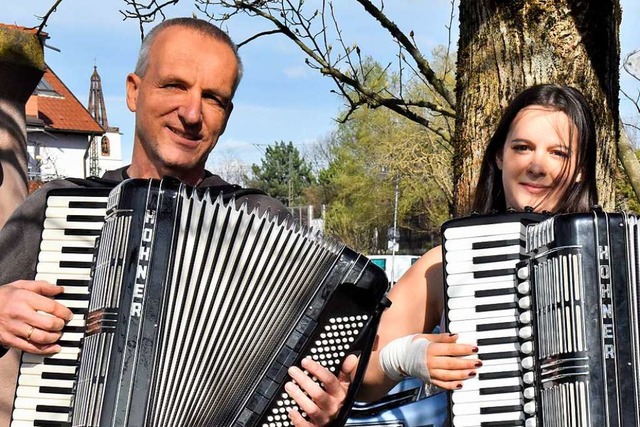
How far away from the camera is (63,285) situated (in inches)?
98.3

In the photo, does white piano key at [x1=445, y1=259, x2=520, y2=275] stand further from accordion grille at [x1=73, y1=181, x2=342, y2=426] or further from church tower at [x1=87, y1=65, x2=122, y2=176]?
church tower at [x1=87, y1=65, x2=122, y2=176]

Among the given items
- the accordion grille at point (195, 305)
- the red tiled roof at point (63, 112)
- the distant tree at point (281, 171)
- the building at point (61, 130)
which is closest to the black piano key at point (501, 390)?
the accordion grille at point (195, 305)

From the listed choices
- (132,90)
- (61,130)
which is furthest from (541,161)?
(61,130)

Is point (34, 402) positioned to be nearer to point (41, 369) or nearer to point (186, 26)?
point (41, 369)

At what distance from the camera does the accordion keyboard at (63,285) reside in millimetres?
2434

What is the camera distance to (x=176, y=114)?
2797 mm

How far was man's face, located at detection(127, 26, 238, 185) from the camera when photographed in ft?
9.14

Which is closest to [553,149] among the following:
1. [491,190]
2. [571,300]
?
[491,190]

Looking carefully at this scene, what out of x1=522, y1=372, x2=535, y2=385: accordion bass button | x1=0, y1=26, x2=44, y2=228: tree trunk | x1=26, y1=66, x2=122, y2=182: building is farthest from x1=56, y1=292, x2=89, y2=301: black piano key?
x1=26, y1=66, x2=122, y2=182: building

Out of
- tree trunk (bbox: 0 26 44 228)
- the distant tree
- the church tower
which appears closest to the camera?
tree trunk (bbox: 0 26 44 228)

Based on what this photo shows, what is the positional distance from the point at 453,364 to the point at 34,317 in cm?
107

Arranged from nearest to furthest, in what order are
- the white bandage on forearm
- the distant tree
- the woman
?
the white bandage on forearm, the woman, the distant tree

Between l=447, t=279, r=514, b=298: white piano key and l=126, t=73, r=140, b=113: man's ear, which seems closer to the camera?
l=447, t=279, r=514, b=298: white piano key

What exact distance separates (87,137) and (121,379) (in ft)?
174
